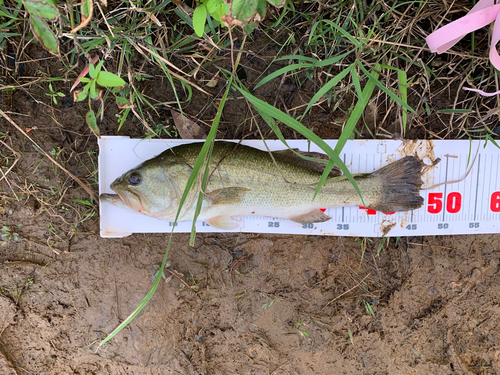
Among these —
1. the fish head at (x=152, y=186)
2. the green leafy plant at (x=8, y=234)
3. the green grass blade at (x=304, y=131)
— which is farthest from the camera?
the green leafy plant at (x=8, y=234)

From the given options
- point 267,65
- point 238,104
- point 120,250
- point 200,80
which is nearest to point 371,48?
point 267,65

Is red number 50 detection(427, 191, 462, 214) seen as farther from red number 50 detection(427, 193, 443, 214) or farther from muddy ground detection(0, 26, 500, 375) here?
muddy ground detection(0, 26, 500, 375)

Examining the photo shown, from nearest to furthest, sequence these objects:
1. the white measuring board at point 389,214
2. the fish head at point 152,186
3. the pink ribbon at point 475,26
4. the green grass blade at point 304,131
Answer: the green grass blade at point 304,131 → the pink ribbon at point 475,26 → the fish head at point 152,186 → the white measuring board at point 389,214

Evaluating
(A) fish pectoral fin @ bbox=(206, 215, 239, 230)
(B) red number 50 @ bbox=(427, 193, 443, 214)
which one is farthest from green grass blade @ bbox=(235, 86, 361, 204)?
(B) red number 50 @ bbox=(427, 193, 443, 214)

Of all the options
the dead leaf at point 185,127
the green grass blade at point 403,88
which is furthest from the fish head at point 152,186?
the green grass blade at point 403,88

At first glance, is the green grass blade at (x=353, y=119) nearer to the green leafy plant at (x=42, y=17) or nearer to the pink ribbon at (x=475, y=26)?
the pink ribbon at (x=475, y=26)

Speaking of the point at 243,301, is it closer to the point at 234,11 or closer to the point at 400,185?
the point at 400,185

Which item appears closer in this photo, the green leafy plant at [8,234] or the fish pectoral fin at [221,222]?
the fish pectoral fin at [221,222]
